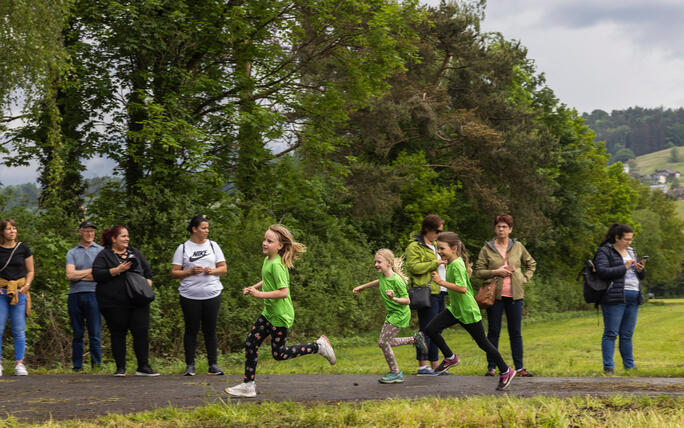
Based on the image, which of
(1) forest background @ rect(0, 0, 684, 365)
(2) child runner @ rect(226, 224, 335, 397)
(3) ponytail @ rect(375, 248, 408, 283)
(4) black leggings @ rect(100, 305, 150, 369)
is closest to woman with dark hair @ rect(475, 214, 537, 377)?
(3) ponytail @ rect(375, 248, 408, 283)

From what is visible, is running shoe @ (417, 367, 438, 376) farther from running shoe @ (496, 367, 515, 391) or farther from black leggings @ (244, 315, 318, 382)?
black leggings @ (244, 315, 318, 382)

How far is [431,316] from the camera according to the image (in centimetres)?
1004

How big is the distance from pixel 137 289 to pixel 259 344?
254 cm

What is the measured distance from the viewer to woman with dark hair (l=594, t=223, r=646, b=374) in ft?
32.8

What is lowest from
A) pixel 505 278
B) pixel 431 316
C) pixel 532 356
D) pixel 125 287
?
pixel 532 356

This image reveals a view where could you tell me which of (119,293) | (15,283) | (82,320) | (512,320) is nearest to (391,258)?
(512,320)

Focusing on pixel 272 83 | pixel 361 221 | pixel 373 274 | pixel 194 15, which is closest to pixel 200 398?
pixel 194 15

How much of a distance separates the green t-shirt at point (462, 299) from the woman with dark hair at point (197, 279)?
10.4 ft

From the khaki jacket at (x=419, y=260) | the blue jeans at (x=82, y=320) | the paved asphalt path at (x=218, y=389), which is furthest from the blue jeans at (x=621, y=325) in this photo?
the blue jeans at (x=82, y=320)

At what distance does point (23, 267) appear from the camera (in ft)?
33.6

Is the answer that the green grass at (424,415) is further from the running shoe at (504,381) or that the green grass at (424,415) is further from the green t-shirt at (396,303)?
the green t-shirt at (396,303)

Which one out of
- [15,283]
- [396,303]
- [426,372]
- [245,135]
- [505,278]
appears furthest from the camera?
[245,135]

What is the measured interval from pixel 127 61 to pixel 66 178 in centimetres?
334

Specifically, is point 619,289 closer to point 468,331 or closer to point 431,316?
point 431,316
